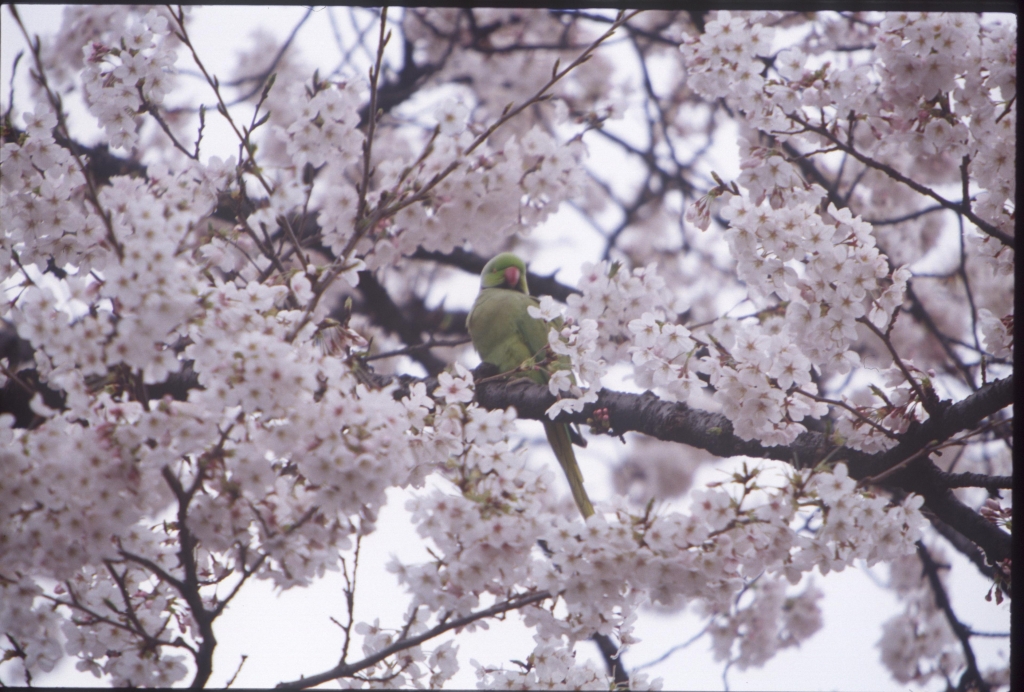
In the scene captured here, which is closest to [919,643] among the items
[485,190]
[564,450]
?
[564,450]

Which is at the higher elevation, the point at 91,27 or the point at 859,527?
the point at 91,27

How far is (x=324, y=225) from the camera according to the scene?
Answer: 92.4 inches

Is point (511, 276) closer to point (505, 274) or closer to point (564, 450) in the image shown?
point (505, 274)

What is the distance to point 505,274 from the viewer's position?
3.08m

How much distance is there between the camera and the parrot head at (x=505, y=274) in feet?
10.1

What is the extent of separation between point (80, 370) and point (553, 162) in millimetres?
1464

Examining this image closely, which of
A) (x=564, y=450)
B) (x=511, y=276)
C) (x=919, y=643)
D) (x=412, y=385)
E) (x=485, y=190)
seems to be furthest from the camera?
(x=919, y=643)

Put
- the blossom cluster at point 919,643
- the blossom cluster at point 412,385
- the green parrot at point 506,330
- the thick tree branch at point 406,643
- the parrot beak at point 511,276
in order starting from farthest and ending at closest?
the blossom cluster at point 919,643
the parrot beak at point 511,276
the green parrot at point 506,330
the thick tree branch at point 406,643
the blossom cluster at point 412,385

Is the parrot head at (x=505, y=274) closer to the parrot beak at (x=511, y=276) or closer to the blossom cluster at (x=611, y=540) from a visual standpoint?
the parrot beak at (x=511, y=276)

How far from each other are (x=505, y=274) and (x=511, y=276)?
0.12 ft

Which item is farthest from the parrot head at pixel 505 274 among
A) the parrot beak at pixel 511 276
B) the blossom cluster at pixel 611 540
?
the blossom cluster at pixel 611 540

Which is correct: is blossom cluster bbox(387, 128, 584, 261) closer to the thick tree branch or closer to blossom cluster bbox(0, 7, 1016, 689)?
blossom cluster bbox(0, 7, 1016, 689)

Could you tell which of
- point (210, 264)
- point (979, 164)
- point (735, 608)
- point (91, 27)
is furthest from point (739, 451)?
point (91, 27)

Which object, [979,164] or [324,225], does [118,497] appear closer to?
[324,225]
